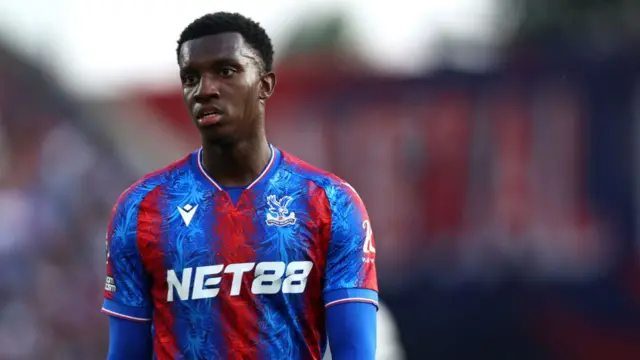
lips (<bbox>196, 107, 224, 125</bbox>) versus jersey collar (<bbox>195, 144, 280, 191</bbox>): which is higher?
lips (<bbox>196, 107, 224, 125</bbox>)

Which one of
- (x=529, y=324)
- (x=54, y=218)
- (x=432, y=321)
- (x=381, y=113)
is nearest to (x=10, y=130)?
(x=54, y=218)

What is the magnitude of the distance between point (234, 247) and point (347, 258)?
0.39m

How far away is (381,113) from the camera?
11.8 m

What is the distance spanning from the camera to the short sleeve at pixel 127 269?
393 cm

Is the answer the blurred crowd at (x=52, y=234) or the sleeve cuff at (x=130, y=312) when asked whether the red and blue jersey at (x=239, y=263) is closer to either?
the sleeve cuff at (x=130, y=312)

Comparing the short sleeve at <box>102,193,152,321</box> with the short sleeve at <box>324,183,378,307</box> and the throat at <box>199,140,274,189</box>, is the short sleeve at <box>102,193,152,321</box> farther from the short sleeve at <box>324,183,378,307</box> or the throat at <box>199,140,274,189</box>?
the short sleeve at <box>324,183,378,307</box>

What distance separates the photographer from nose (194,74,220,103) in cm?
381

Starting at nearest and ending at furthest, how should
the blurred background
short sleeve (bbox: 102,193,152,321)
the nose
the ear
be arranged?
the nose, short sleeve (bbox: 102,193,152,321), the ear, the blurred background

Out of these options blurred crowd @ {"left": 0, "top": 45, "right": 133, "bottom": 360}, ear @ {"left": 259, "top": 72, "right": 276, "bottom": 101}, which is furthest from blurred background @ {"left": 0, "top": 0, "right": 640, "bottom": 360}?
ear @ {"left": 259, "top": 72, "right": 276, "bottom": 101}

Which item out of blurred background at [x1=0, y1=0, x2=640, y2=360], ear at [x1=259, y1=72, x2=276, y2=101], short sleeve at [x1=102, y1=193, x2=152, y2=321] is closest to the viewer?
short sleeve at [x1=102, y1=193, x2=152, y2=321]

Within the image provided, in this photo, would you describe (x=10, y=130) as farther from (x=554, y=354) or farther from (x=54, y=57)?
(x=554, y=354)

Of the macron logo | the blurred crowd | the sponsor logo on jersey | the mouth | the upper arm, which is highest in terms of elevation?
the mouth

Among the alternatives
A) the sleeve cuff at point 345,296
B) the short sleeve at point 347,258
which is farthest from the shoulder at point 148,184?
the sleeve cuff at point 345,296

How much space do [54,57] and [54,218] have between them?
89.0 inches
